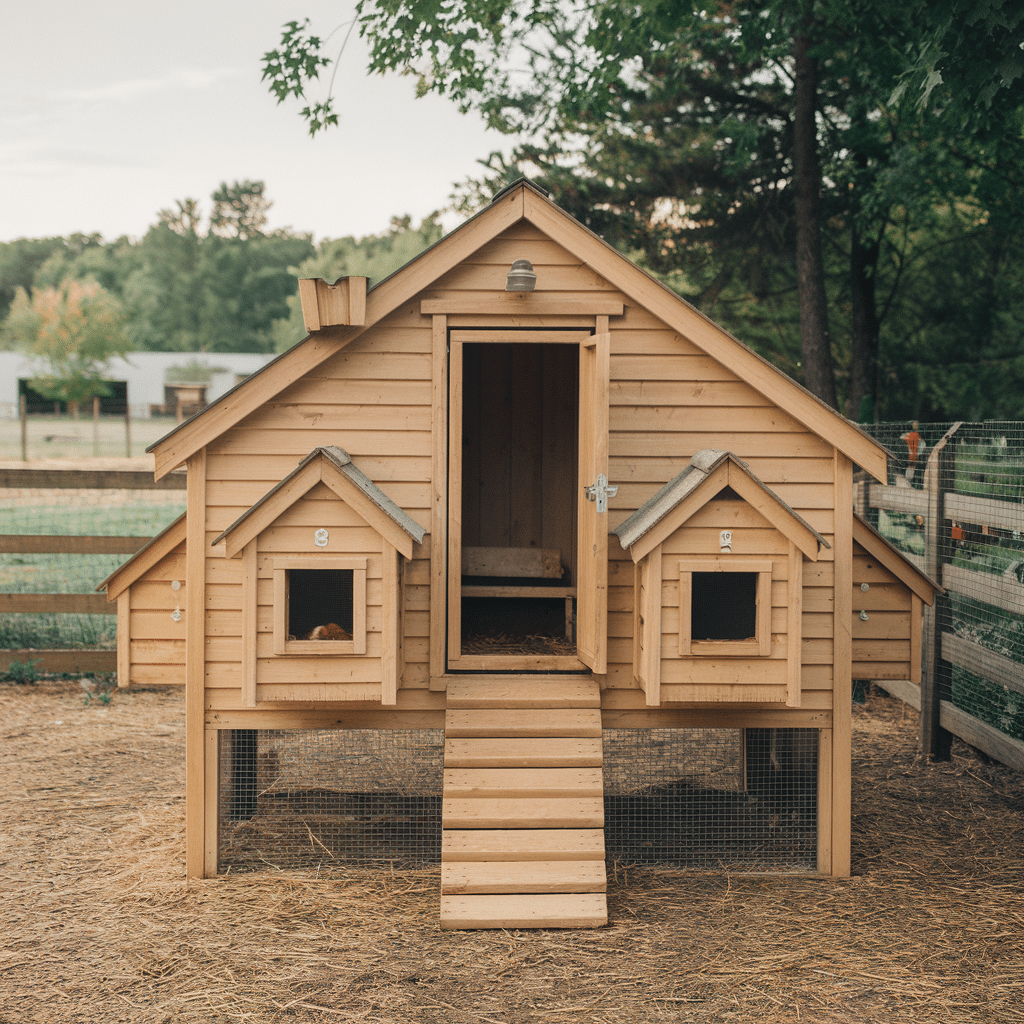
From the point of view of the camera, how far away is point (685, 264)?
13352 mm

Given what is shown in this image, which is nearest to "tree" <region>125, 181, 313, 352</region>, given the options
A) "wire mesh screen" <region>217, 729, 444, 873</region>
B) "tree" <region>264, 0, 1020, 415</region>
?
"tree" <region>264, 0, 1020, 415</region>

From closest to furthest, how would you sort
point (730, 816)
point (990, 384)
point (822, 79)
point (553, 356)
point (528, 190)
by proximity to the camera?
point (528, 190), point (730, 816), point (553, 356), point (822, 79), point (990, 384)

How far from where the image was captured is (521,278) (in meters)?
4.59

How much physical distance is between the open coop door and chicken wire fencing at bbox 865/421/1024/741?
270cm

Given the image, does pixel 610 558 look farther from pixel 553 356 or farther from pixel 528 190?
pixel 553 356

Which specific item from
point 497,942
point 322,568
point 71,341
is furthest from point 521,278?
point 71,341

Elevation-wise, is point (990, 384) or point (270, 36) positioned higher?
point (270, 36)

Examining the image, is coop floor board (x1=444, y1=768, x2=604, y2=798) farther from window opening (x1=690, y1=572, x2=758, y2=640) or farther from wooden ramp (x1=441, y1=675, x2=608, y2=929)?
window opening (x1=690, y1=572, x2=758, y2=640)

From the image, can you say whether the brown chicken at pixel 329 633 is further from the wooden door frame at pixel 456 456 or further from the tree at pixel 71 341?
the tree at pixel 71 341

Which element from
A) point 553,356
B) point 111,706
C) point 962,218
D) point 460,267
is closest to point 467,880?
point 460,267

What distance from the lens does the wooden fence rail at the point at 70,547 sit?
768 centimetres

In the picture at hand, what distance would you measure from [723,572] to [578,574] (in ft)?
3.16

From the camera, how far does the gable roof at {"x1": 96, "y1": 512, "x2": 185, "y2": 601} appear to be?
15.4 feet

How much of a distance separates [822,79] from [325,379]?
35.1ft
